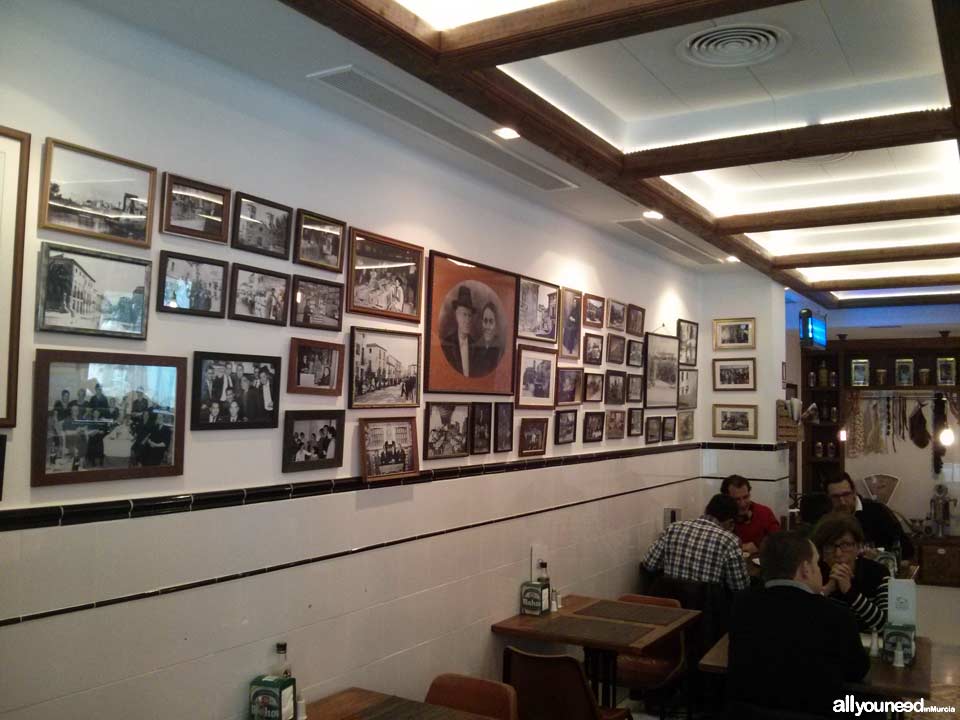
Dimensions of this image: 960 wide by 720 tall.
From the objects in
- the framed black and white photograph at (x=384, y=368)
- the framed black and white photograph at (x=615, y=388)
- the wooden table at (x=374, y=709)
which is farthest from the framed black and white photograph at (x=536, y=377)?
the wooden table at (x=374, y=709)

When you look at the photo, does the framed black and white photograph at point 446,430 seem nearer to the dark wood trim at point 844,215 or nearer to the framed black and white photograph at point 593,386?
the framed black and white photograph at point 593,386

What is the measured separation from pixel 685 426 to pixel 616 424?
139cm

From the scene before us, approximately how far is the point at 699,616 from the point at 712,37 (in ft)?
10.1

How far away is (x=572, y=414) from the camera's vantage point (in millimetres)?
5160

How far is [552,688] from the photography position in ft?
11.5

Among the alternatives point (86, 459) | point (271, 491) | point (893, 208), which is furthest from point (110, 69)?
Result: point (893, 208)

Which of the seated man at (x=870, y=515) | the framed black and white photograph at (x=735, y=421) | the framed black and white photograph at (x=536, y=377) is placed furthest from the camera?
the framed black and white photograph at (x=735, y=421)

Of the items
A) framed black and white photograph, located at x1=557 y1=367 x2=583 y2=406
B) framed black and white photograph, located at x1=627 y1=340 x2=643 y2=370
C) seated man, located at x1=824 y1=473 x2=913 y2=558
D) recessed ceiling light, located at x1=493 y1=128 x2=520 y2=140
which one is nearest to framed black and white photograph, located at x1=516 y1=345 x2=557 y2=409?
framed black and white photograph, located at x1=557 y1=367 x2=583 y2=406

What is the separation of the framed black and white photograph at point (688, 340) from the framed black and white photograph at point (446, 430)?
316 cm

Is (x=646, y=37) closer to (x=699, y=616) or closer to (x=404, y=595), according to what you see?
(x=404, y=595)

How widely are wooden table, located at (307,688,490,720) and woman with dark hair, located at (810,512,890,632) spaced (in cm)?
187

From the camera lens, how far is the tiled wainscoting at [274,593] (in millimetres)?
2365

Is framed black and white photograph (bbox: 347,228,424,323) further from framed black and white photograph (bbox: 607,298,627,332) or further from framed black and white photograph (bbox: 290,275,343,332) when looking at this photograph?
framed black and white photograph (bbox: 607,298,627,332)

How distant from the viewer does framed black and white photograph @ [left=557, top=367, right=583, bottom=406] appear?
5.03 m
